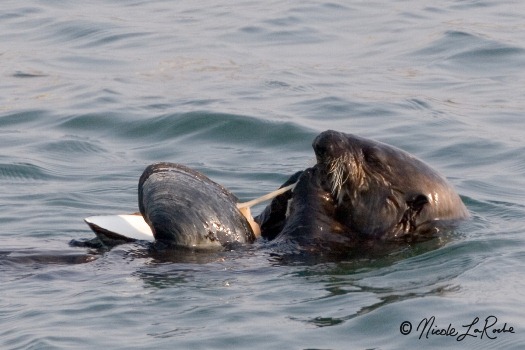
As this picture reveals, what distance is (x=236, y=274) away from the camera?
616cm

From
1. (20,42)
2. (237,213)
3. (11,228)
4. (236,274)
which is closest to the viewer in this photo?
(236,274)

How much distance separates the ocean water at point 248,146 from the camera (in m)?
5.52

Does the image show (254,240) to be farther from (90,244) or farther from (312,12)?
(312,12)

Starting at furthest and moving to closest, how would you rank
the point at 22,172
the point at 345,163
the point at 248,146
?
the point at 248,146, the point at 22,172, the point at 345,163

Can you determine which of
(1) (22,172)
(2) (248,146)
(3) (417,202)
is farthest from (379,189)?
(1) (22,172)

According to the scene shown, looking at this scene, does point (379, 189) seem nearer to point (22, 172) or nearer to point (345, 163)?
point (345, 163)

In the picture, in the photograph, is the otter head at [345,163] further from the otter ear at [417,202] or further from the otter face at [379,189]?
the otter ear at [417,202]

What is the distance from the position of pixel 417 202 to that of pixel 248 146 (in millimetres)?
3483

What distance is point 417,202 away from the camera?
21.8ft

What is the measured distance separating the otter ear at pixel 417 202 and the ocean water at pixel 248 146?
24cm

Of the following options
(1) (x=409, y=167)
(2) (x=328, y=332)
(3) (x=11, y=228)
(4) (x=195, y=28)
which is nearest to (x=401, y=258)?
(1) (x=409, y=167)

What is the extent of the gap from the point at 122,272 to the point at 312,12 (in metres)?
8.83

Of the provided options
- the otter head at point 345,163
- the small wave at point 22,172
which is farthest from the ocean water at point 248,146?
the otter head at point 345,163

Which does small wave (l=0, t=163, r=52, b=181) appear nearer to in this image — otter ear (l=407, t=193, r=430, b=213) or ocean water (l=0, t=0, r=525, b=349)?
ocean water (l=0, t=0, r=525, b=349)
